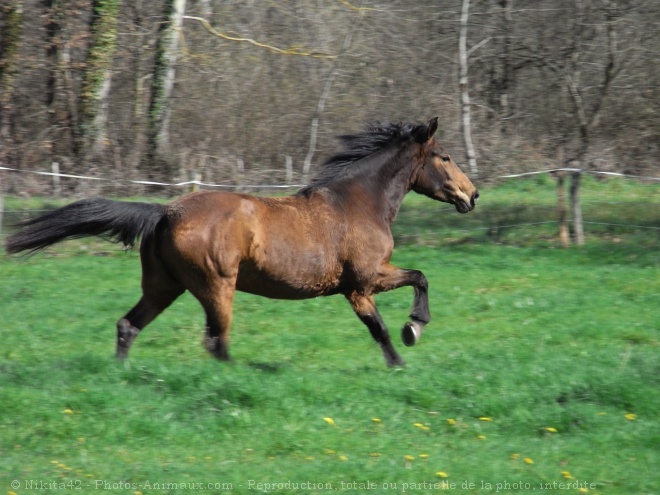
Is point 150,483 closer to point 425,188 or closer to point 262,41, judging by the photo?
point 425,188

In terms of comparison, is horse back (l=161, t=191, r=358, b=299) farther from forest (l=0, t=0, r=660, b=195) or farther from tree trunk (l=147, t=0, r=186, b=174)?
tree trunk (l=147, t=0, r=186, b=174)

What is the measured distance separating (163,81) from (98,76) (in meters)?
1.57

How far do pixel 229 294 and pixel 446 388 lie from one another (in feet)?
6.39

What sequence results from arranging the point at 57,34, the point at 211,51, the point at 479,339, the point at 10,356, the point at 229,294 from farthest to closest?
1. the point at 211,51
2. the point at 57,34
3. the point at 479,339
4. the point at 10,356
5. the point at 229,294

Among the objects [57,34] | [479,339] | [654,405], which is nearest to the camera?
[654,405]

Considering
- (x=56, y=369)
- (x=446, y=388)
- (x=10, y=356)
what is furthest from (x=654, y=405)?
(x=10, y=356)

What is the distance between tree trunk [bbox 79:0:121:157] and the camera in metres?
21.6

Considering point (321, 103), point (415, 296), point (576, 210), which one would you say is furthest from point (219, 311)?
point (321, 103)

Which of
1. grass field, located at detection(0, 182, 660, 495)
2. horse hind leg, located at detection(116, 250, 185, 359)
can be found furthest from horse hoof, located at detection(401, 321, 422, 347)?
horse hind leg, located at detection(116, 250, 185, 359)

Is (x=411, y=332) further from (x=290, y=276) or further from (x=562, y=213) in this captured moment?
(x=562, y=213)

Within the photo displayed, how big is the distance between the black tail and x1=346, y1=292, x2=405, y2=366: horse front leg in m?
2.05

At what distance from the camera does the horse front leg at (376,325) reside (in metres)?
8.78

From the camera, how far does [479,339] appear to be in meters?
10.7

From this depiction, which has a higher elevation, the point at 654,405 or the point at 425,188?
the point at 425,188
